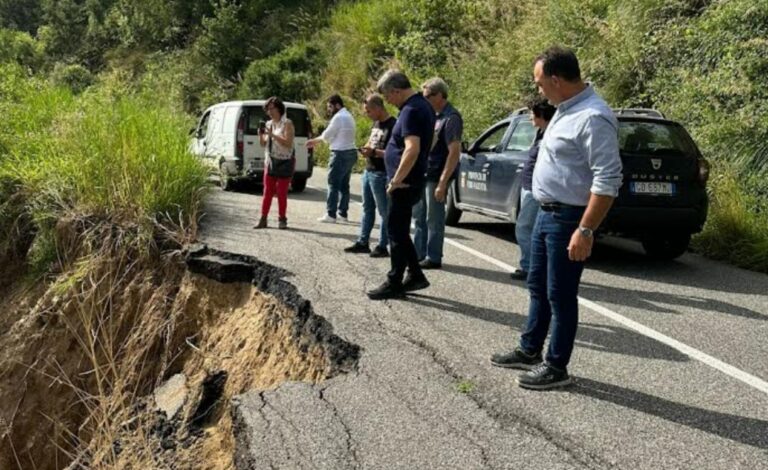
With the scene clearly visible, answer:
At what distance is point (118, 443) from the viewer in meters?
4.47

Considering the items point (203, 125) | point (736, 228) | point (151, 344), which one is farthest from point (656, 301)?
point (203, 125)

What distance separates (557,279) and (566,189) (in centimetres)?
49

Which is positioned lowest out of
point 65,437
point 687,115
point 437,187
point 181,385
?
point 65,437

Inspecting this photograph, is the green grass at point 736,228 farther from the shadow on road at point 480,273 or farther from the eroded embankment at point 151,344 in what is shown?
the eroded embankment at point 151,344

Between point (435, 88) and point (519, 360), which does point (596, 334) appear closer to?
point (519, 360)

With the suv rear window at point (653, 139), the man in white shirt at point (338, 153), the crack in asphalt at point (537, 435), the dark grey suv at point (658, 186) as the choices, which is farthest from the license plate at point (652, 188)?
the man in white shirt at point (338, 153)

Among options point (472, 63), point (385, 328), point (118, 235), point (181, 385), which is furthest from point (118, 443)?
point (472, 63)

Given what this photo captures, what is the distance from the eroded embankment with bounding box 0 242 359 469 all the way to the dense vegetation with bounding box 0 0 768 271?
2.94 metres

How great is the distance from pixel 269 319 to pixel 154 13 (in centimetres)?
3920

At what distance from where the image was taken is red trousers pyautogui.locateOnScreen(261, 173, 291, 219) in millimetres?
8680

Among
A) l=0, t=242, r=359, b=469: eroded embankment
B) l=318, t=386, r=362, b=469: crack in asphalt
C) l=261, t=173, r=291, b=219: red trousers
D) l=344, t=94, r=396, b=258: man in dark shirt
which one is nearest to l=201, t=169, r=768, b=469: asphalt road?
l=318, t=386, r=362, b=469: crack in asphalt

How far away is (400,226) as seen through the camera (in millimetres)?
5676

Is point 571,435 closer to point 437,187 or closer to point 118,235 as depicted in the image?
point 437,187

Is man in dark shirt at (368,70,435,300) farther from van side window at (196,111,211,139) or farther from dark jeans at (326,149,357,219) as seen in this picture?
van side window at (196,111,211,139)
